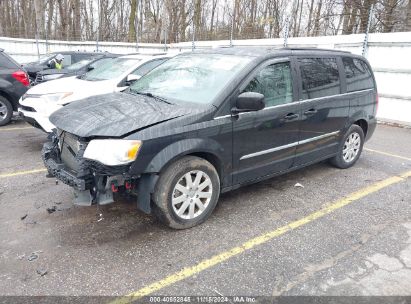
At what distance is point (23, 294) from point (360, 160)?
216 inches

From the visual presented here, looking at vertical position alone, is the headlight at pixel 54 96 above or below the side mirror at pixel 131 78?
below

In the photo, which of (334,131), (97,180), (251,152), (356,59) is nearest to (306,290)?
(251,152)

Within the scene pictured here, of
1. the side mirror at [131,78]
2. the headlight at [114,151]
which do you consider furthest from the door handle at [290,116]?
the side mirror at [131,78]

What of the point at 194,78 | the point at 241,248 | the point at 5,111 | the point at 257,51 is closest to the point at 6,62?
the point at 5,111

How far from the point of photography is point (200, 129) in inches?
134

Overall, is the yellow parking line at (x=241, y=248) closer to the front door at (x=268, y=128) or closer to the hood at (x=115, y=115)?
the front door at (x=268, y=128)

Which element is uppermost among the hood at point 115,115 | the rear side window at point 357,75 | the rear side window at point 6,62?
the rear side window at point 357,75

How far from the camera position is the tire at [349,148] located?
5.31 metres

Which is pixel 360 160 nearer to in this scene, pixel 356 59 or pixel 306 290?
pixel 356 59

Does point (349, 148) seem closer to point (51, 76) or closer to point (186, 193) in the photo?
point (186, 193)

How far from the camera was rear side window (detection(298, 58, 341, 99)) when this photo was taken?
4.39 metres

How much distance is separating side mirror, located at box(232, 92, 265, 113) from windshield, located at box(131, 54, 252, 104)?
0.24m

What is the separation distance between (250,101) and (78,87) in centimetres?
408

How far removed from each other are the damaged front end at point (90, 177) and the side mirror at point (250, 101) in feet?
4.19
